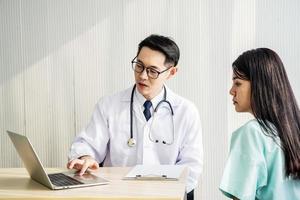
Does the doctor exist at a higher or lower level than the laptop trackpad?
higher

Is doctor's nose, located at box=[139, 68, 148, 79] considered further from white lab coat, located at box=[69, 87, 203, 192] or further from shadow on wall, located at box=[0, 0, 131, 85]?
shadow on wall, located at box=[0, 0, 131, 85]

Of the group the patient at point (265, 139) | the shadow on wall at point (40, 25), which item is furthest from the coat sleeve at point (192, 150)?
the shadow on wall at point (40, 25)

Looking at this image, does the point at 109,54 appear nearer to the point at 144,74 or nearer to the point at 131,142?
the point at 144,74

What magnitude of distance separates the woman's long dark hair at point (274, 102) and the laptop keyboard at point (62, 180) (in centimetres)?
67

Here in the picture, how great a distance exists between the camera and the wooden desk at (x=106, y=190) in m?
1.15

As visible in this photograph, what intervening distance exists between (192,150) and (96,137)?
0.50 metres

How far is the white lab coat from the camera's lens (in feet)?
6.57

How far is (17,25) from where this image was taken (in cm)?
254

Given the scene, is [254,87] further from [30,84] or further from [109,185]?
[30,84]

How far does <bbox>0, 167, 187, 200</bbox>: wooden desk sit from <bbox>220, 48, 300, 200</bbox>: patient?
21cm

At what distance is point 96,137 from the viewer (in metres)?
2.01

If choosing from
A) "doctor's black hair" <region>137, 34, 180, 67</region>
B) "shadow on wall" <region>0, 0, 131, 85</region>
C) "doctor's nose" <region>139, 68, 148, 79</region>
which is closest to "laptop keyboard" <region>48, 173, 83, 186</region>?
"doctor's nose" <region>139, 68, 148, 79</region>

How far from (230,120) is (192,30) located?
61 cm

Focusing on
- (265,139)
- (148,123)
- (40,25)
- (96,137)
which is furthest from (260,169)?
(40,25)
